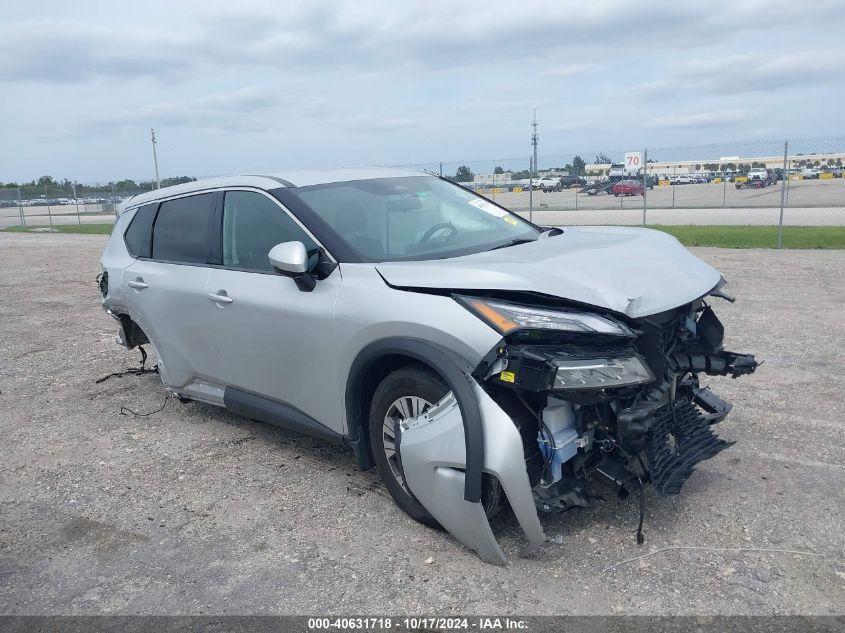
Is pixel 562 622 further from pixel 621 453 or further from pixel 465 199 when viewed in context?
pixel 465 199

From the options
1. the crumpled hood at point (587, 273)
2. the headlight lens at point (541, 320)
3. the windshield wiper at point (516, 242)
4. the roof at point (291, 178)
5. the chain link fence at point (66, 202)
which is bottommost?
the chain link fence at point (66, 202)

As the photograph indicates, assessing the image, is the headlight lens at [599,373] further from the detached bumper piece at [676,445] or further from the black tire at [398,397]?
the black tire at [398,397]

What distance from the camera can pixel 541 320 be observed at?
319 centimetres

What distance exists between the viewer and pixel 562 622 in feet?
9.50

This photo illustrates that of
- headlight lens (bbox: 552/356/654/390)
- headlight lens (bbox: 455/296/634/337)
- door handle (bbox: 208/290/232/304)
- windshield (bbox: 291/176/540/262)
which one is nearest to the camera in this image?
headlight lens (bbox: 552/356/654/390)

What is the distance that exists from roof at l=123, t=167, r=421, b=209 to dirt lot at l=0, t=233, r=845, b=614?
169 centimetres

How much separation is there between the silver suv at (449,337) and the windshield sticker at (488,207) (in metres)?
0.01

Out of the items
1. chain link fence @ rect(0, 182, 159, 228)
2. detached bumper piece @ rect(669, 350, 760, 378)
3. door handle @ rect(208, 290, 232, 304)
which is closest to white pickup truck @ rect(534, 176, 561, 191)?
door handle @ rect(208, 290, 232, 304)

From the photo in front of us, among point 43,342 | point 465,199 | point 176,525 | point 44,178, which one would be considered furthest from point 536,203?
point 44,178

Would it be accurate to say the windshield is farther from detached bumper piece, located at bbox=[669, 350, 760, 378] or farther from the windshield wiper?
detached bumper piece, located at bbox=[669, 350, 760, 378]

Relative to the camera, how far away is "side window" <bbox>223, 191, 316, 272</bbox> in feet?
13.8

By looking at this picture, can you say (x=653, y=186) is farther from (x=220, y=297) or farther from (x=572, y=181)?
(x=220, y=297)

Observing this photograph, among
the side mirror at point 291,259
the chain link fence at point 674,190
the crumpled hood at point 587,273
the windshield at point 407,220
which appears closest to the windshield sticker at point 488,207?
the windshield at point 407,220

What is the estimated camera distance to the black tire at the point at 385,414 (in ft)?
10.9
